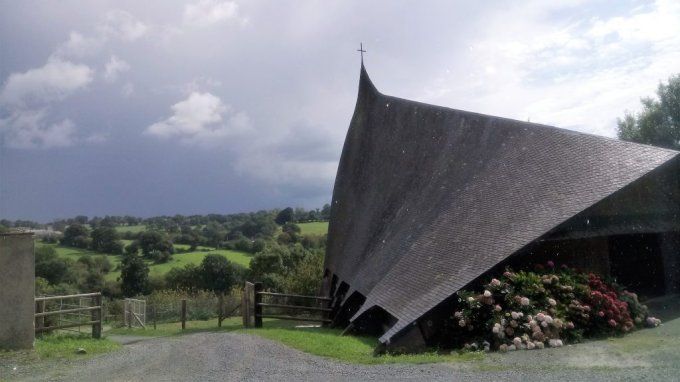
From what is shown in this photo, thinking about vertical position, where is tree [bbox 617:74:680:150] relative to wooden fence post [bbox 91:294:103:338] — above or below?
above

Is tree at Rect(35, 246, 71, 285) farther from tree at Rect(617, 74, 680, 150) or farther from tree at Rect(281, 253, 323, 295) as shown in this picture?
tree at Rect(617, 74, 680, 150)

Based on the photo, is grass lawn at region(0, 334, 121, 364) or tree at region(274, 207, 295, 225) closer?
grass lawn at region(0, 334, 121, 364)

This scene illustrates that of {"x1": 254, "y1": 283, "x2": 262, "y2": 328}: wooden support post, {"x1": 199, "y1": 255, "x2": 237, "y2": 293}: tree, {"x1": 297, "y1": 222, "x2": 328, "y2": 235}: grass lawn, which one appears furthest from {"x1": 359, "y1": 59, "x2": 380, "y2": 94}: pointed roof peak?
{"x1": 297, "y1": 222, "x2": 328, "y2": 235}: grass lawn

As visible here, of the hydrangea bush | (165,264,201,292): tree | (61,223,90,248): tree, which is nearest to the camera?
the hydrangea bush

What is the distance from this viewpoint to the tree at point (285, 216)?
99188 mm

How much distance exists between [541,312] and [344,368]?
3.63 m

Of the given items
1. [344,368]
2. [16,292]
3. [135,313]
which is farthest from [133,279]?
[344,368]

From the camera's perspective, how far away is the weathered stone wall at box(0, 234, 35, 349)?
11.0m

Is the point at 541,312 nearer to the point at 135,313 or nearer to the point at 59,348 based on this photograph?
the point at 59,348

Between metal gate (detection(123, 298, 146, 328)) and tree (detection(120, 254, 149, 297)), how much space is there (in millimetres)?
23065

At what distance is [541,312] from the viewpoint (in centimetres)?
989

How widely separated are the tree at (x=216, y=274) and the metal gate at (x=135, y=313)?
76.5 ft

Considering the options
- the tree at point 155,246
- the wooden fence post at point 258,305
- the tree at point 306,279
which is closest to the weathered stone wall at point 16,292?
the wooden fence post at point 258,305

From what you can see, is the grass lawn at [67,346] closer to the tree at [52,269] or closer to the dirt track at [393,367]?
the dirt track at [393,367]
